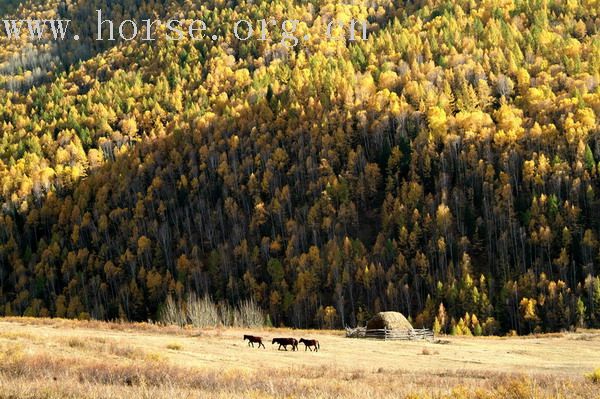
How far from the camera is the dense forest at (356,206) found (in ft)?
391

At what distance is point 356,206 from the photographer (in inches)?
5930

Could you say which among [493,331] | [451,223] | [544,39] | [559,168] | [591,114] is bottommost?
[493,331]

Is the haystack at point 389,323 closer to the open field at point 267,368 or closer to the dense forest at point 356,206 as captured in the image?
the open field at point 267,368

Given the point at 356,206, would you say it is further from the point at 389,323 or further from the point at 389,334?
the point at 389,334

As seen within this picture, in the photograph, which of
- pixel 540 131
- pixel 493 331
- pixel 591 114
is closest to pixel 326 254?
pixel 493 331

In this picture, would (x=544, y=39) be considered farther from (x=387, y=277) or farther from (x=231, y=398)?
(x=231, y=398)

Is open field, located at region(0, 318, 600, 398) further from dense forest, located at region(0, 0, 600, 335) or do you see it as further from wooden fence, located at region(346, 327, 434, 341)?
dense forest, located at region(0, 0, 600, 335)

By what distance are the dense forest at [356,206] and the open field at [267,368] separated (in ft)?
179

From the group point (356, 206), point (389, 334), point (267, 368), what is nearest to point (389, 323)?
point (389, 334)

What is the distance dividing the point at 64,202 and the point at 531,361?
160014 mm

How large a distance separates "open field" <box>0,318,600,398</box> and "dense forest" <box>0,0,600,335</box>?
5444 cm

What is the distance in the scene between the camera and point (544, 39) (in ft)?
632

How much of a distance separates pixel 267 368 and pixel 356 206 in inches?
4812

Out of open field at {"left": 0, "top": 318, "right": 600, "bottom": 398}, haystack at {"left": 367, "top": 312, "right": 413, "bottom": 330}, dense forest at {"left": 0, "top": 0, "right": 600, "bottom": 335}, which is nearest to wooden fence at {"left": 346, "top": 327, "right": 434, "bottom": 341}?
haystack at {"left": 367, "top": 312, "right": 413, "bottom": 330}
